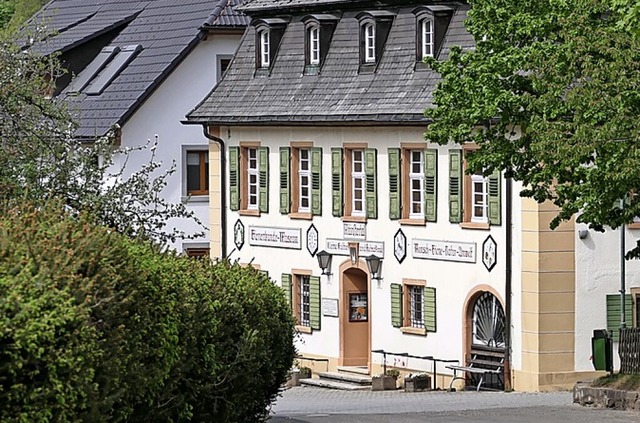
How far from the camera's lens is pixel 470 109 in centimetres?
2514

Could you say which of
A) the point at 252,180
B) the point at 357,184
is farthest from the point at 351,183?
the point at 252,180

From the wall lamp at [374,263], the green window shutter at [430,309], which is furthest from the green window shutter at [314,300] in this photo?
the green window shutter at [430,309]

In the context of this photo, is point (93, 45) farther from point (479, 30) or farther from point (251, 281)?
point (251, 281)

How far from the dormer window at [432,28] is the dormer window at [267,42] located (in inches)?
215

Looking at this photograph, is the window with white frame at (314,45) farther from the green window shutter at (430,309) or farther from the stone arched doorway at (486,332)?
the stone arched doorway at (486,332)

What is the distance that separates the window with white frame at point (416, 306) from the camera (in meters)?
36.3

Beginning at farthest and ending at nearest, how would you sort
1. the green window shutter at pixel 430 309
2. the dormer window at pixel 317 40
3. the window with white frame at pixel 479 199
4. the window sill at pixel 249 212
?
the window sill at pixel 249 212 → the dormer window at pixel 317 40 → the green window shutter at pixel 430 309 → the window with white frame at pixel 479 199

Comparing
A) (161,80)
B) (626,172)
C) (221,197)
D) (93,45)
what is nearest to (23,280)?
(626,172)

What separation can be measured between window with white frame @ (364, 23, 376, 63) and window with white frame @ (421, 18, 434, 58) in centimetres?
172

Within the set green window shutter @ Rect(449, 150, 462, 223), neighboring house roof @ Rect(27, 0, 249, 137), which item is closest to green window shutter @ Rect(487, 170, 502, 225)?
green window shutter @ Rect(449, 150, 462, 223)

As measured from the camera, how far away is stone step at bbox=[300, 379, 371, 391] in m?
36.7

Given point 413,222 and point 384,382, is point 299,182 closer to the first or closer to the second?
point 413,222

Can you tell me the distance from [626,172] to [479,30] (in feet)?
13.9

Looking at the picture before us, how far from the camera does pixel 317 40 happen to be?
39.7 m
